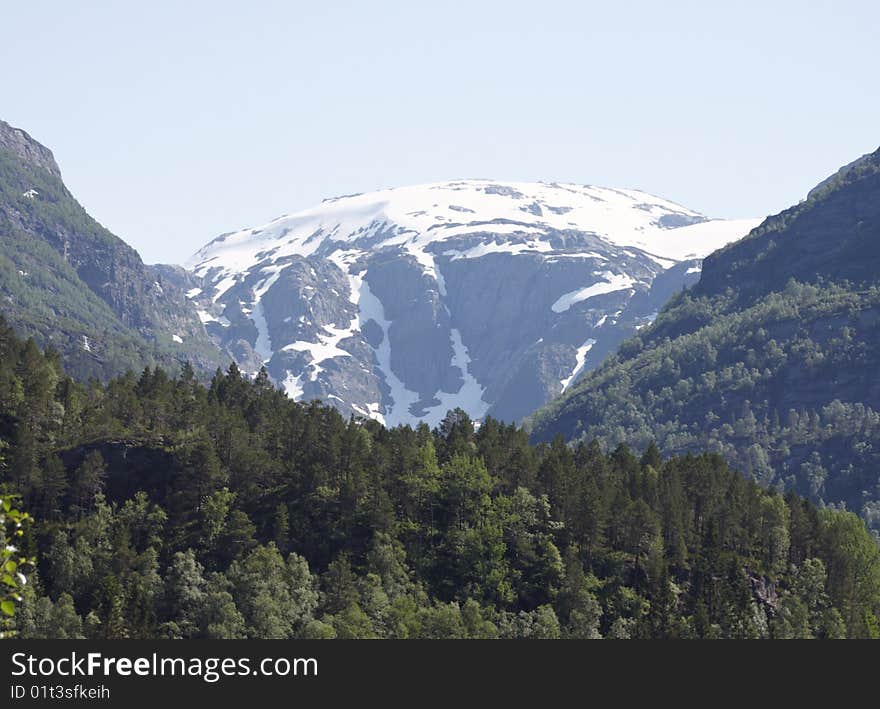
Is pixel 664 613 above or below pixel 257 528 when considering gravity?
below

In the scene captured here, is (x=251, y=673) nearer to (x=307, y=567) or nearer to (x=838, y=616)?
(x=307, y=567)

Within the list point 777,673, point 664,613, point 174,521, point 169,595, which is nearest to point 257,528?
point 174,521

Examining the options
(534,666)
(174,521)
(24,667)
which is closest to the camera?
(24,667)

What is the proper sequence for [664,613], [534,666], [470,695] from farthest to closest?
1. [664,613]
2. [534,666]
3. [470,695]

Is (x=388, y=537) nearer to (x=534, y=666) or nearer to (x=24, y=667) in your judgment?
(x=534, y=666)

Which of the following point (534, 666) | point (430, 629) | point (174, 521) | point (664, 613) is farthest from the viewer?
point (174, 521)

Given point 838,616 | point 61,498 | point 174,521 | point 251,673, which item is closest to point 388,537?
point 174,521

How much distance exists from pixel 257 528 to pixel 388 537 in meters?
17.5

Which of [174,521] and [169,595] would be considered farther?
[174,521]

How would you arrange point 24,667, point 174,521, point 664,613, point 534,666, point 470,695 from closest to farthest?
point 24,667
point 470,695
point 534,666
point 664,613
point 174,521

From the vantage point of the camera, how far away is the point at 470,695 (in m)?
67.8

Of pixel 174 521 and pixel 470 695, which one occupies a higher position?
pixel 174 521

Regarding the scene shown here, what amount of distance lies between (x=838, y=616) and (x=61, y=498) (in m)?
101

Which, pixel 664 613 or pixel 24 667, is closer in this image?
pixel 24 667
